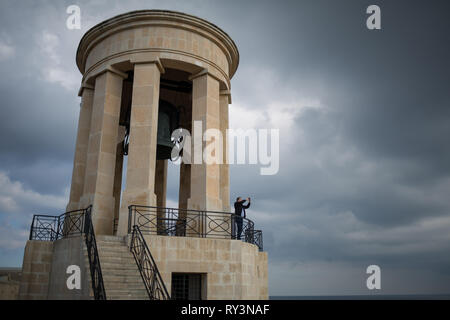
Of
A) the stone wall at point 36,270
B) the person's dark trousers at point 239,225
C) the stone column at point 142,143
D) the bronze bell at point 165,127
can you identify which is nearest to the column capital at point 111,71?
the stone column at point 142,143

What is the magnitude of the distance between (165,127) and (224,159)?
3.50 m

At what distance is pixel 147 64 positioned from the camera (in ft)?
57.2

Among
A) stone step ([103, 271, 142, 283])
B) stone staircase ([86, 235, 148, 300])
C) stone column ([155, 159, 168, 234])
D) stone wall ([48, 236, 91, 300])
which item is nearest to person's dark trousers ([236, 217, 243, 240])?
stone staircase ([86, 235, 148, 300])

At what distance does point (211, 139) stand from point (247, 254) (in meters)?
5.83

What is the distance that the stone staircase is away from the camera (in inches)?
401

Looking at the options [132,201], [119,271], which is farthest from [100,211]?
[119,271]

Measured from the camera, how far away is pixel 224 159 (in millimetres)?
20047

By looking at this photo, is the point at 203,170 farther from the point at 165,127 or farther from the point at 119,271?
the point at 119,271

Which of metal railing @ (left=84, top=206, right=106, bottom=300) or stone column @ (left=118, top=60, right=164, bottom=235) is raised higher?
stone column @ (left=118, top=60, right=164, bottom=235)

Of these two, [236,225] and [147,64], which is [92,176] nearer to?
[147,64]

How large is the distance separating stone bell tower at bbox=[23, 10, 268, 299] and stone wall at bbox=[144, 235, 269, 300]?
3cm

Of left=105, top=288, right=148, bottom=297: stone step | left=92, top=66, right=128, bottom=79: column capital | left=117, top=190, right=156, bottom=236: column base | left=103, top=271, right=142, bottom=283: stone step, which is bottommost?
left=105, top=288, right=148, bottom=297: stone step

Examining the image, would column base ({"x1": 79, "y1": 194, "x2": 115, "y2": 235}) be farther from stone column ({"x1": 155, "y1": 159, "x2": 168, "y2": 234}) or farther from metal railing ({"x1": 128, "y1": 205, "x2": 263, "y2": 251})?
stone column ({"x1": 155, "y1": 159, "x2": 168, "y2": 234})
